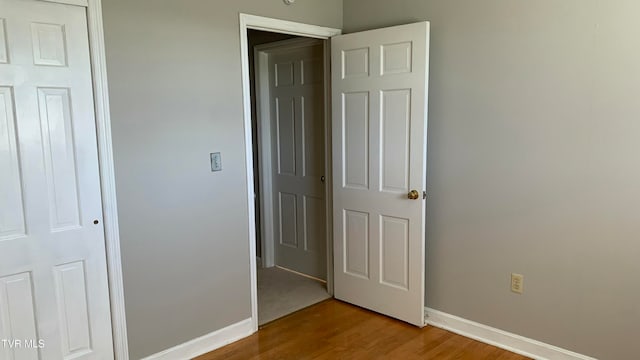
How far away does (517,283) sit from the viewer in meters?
2.85

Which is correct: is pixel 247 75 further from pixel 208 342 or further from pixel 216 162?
pixel 208 342

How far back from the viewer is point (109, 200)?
2453mm

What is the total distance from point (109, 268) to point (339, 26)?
2.36m

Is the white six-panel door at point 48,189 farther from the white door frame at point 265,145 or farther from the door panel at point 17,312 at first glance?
the white door frame at point 265,145

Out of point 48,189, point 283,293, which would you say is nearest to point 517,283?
point 283,293

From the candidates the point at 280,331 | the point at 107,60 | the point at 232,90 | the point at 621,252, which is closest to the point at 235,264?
the point at 280,331

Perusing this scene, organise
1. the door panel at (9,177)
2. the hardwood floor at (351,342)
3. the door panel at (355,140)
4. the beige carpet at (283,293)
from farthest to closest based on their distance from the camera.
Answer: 1. the beige carpet at (283,293)
2. the door panel at (355,140)
3. the hardwood floor at (351,342)
4. the door panel at (9,177)

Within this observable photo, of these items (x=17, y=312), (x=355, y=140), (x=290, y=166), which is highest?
(x=355, y=140)

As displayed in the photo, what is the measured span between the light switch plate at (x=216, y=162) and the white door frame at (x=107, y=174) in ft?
2.03

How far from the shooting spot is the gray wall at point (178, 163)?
2500 mm

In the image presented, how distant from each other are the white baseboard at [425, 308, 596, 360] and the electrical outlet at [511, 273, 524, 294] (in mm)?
290

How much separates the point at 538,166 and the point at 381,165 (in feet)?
3.31

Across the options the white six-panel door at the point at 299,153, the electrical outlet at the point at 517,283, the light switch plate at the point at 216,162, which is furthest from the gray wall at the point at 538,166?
the light switch plate at the point at 216,162

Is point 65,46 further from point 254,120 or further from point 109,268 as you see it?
point 254,120
